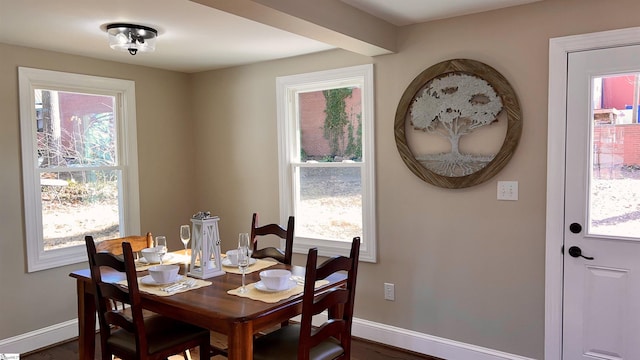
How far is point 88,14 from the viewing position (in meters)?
2.60

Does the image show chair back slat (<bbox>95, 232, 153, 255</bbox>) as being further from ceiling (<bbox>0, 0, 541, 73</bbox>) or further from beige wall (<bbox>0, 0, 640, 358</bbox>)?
ceiling (<bbox>0, 0, 541, 73</bbox>)

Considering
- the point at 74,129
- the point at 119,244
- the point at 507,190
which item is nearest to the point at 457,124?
the point at 507,190

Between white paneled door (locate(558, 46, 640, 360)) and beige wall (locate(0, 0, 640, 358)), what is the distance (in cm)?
16

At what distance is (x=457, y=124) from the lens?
294cm

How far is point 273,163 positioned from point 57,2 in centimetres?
202

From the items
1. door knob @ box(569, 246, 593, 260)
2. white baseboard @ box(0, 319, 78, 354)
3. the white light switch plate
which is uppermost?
the white light switch plate

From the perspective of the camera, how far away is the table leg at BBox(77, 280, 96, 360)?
2.66m

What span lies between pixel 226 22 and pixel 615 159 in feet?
7.88

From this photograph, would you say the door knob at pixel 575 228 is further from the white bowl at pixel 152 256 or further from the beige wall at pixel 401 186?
the white bowl at pixel 152 256

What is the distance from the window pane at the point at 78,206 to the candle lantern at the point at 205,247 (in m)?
1.74

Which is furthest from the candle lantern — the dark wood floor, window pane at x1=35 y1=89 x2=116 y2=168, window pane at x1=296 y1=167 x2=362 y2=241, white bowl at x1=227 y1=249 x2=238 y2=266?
window pane at x1=35 y1=89 x2=116 y2=168

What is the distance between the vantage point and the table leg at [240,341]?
1.90 m

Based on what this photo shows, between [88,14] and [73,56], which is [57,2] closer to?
[88,14]

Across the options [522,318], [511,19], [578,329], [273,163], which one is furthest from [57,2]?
[578,329]
